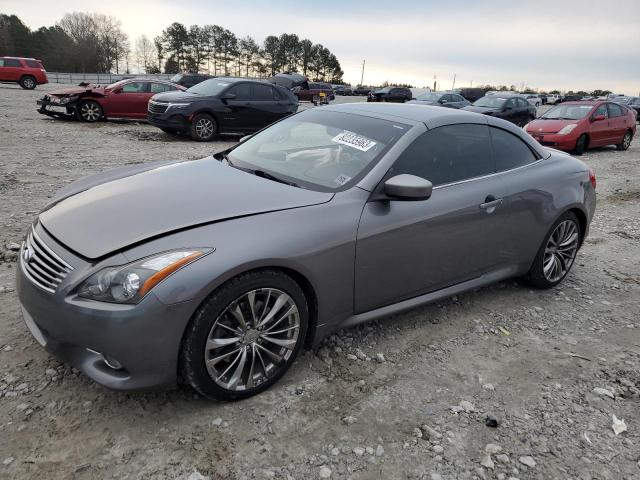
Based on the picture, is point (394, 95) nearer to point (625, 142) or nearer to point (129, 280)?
point (625, 142)

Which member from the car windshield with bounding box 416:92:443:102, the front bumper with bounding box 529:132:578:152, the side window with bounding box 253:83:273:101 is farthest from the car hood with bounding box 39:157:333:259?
the car windshield with bounding box 416:92:443:102

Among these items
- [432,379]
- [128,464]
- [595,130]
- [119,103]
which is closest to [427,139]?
[432,379]

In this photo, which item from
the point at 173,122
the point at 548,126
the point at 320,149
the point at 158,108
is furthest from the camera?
the point at 548,126

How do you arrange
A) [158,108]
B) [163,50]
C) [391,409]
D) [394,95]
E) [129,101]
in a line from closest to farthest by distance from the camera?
[391,409], [158,108], [129,101], [394,95], [163,50]

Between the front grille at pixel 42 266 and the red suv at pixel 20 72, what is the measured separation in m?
30.7

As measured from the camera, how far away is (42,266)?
8.11ft

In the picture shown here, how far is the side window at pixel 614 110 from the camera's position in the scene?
13875mm

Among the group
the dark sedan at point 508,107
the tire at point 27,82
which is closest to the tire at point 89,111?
the dark sedan at point 508,107

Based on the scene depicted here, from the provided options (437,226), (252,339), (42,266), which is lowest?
(252,339)

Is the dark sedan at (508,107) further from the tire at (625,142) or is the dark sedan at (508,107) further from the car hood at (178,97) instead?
the car hood at (178,97)

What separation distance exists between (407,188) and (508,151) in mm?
1508

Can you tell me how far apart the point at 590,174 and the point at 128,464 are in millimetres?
4313

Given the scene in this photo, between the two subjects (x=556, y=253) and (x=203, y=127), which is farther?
(x=203, y=127)

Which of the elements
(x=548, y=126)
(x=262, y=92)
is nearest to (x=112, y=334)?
(x=262, y=92)
